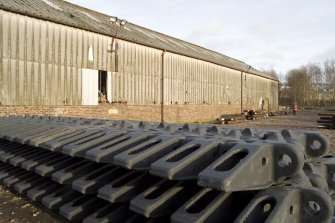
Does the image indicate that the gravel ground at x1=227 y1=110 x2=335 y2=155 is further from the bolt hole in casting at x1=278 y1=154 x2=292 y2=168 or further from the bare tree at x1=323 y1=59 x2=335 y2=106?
the bare tree at x1=323 y1=59 x2=335 y2=106

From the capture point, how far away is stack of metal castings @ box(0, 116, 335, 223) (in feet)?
5.67

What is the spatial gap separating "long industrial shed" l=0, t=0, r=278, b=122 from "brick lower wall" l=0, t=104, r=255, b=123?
0.04 m

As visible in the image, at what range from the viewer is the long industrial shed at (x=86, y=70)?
11.9 metres

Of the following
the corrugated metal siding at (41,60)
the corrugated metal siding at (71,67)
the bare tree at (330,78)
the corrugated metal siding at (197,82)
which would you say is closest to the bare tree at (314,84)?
the bare tree at (330,78)

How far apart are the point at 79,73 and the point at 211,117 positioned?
1391 cm

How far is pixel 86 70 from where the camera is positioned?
14.5 m

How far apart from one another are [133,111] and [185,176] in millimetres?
15350

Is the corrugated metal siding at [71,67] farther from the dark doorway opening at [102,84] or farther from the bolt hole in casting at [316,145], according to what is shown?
the bolt hole in casting at [316,145]

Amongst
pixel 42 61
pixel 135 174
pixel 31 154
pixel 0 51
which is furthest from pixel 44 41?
pixel 135 174

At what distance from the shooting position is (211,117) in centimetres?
2558

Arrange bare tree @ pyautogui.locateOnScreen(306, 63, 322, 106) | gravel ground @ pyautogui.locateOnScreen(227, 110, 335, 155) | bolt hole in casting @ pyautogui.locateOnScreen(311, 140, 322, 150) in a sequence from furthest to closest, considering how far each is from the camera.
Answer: bare tree @ pyautogui.locateOnScreen(306, 63, 322, 106), gravel ground @ pyautogui.locateOnScreen(227, 110, 335, 155), bolt hole in casting @ pyautogui.locateOnScreen(311, 140, 322, 150)

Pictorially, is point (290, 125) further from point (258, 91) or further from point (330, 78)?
point (330, 78)

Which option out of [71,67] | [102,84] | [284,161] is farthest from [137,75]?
[284,161]

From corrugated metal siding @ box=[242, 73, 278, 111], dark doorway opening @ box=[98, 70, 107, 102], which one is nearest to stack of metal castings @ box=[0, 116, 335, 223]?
dark doorway opening @ box=[98, 70, 107, 102]
